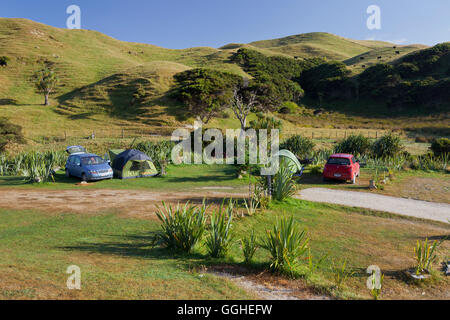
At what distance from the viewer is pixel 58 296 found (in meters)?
4.54

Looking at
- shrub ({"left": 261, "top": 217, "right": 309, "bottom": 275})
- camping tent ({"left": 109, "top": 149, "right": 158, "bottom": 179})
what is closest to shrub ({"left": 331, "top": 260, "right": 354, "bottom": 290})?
shrub ({"left": 261, "top": 217, "right": 309, "bottom": 275})

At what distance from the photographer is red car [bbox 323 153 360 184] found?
1712cm

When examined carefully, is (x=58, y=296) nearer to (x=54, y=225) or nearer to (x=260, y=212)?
(x=54, y=225)

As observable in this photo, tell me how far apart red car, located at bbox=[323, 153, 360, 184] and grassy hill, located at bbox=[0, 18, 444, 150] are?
110 feet

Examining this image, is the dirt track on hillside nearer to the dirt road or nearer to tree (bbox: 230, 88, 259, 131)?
the dirt road

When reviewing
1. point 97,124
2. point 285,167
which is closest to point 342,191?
point 285,167

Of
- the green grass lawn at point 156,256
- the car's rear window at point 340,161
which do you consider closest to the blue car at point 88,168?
the green grass lawn at point 156,256

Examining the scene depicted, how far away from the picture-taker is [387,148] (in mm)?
24406

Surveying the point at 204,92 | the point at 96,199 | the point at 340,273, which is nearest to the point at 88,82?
the point at 204,92

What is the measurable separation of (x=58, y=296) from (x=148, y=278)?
1482 mm

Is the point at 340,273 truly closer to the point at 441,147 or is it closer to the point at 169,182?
the point at 169,182

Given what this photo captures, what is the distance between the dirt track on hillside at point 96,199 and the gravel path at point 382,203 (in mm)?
4053

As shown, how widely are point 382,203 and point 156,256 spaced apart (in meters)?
10.3

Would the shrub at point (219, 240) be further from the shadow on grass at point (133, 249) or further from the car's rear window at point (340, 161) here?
the car's rear window at point (340, 161)
